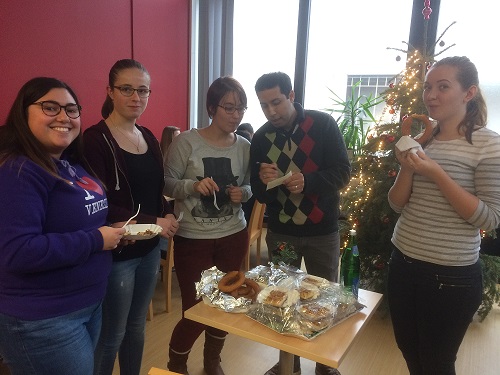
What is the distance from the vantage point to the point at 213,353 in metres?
2.04

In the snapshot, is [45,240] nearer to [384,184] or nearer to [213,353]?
[213,353]

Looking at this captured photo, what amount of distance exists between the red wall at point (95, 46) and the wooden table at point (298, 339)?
258 centimetres

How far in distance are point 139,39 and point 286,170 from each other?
2964 millimetres

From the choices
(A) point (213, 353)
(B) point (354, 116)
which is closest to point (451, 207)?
(A) point (213, 353)

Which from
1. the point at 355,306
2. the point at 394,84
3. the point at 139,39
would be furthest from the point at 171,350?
the point at 139,39

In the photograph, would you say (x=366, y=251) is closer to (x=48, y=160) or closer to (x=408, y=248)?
(x=408, y=248)

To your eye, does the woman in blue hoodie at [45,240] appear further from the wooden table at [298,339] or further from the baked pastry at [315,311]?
the baked pastry at [315,311]

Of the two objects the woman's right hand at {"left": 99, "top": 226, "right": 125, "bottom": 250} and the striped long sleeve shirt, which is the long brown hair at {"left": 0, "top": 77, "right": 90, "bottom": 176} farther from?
the striped long sleeve shirt

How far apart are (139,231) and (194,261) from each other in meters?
0.52

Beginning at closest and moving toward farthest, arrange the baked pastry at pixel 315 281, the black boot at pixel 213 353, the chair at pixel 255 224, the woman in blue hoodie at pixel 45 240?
1. the woman in blue hoodie at pixel 45 240
2. the baked pastry at pixel 315 281
3. the black boot at pixel 213 353
4. the chair at pixel 255 224

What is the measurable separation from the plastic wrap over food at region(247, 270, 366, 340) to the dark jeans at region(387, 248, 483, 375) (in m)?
0.23

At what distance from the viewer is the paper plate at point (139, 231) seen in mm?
1293

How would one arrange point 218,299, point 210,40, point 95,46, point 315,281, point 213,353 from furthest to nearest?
point 210,40, point 95,46, point 213,353, point 315,281, point 218,299

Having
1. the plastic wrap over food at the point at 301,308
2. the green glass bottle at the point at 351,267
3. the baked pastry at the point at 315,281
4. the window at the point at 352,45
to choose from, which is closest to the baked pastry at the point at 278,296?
the plastic wrap over food at the point at 301,308
